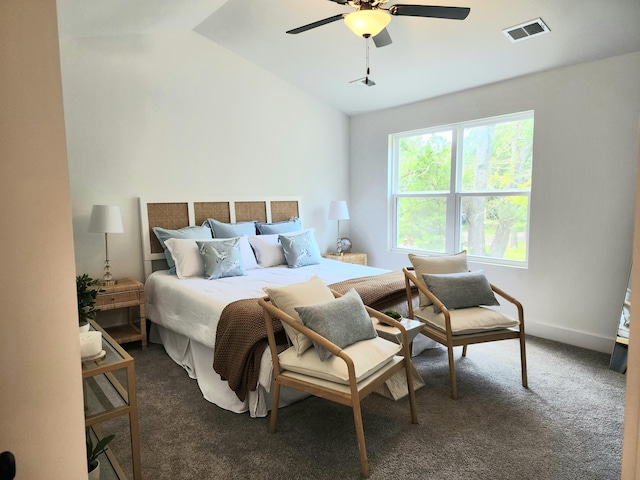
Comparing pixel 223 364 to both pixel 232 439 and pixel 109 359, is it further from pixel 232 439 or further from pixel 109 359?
pixel 109 359

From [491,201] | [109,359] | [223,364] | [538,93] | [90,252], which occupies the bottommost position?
[223,364]

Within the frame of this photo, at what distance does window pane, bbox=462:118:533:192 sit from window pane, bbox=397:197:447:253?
0.44 m

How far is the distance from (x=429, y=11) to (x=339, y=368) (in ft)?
6.77

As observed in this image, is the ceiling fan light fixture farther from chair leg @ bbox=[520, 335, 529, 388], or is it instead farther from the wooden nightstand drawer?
the wooden nightstand drawer

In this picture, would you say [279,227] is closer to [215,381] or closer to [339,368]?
[215,381]

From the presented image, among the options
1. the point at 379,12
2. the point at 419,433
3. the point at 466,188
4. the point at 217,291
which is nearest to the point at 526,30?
the point at 379,12

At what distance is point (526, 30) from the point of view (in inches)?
123

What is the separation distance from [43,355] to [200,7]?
11.2 feet

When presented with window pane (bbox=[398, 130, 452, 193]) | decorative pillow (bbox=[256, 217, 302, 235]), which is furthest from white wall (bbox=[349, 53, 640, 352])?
decorative pillow (bbox=[256, 217, 302, 235])

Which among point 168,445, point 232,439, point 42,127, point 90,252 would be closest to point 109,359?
point 168,445

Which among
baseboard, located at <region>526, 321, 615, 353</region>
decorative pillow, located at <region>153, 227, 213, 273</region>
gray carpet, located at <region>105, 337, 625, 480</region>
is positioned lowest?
gray carpet, located at <region>105, 337, 625, 480</region>

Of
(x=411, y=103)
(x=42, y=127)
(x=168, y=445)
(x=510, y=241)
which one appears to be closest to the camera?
(x=42, y=127)

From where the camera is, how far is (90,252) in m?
3.71

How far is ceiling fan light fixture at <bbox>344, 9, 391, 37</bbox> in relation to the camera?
2281 millimetres
